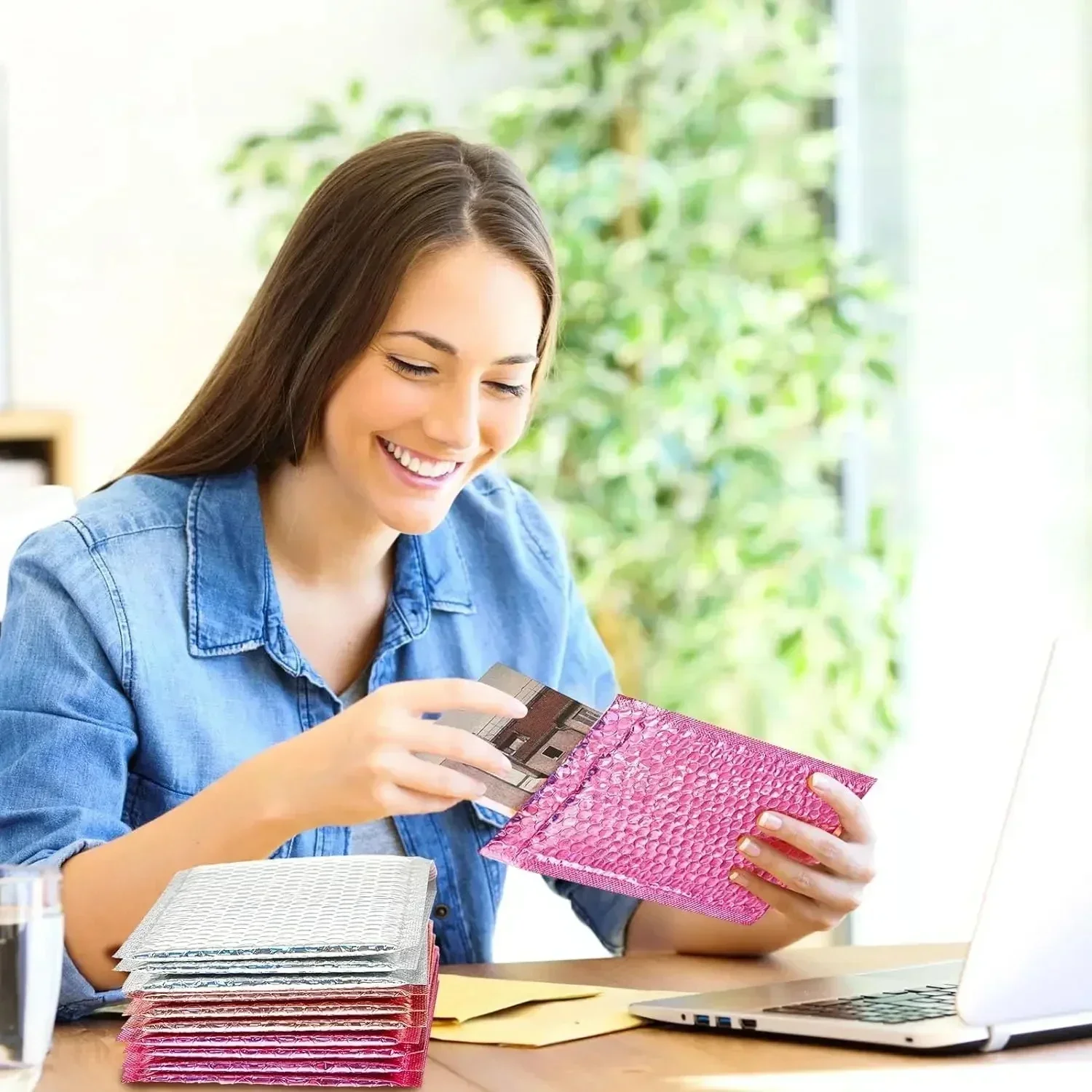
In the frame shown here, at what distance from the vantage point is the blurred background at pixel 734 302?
294cm

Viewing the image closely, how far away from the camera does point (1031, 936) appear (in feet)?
3.04

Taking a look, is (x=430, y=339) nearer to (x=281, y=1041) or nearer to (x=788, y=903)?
(x=788, y=903)

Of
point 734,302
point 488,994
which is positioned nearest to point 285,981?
point 488,994

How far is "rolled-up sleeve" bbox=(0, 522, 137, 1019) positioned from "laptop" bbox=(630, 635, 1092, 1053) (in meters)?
0.47

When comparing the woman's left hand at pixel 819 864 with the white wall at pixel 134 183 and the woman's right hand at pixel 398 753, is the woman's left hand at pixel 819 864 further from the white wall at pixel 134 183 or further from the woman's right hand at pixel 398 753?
the white wall at pixel 134 183

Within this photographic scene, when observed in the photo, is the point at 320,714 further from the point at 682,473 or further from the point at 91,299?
the point at 91,299

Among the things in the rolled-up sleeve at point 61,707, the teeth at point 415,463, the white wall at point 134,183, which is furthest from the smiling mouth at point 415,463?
the white wall at point 134,183

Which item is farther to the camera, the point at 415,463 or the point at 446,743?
the point at 415,463

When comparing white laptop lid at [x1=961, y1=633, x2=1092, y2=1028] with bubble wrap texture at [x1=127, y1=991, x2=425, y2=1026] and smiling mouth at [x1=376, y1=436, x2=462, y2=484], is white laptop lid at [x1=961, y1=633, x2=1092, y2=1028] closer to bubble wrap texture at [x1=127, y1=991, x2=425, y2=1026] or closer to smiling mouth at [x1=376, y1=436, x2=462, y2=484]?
bubble wrap texture at [x1=127, y1=991, x2=425, y2=1026]

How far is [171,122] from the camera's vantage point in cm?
325

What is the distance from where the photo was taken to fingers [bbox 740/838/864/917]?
48.0 inches

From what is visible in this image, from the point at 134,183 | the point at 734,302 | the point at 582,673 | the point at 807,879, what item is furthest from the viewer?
the point at 134,183

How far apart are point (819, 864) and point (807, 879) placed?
0.06 ft

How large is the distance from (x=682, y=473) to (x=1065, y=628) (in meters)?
0.75
